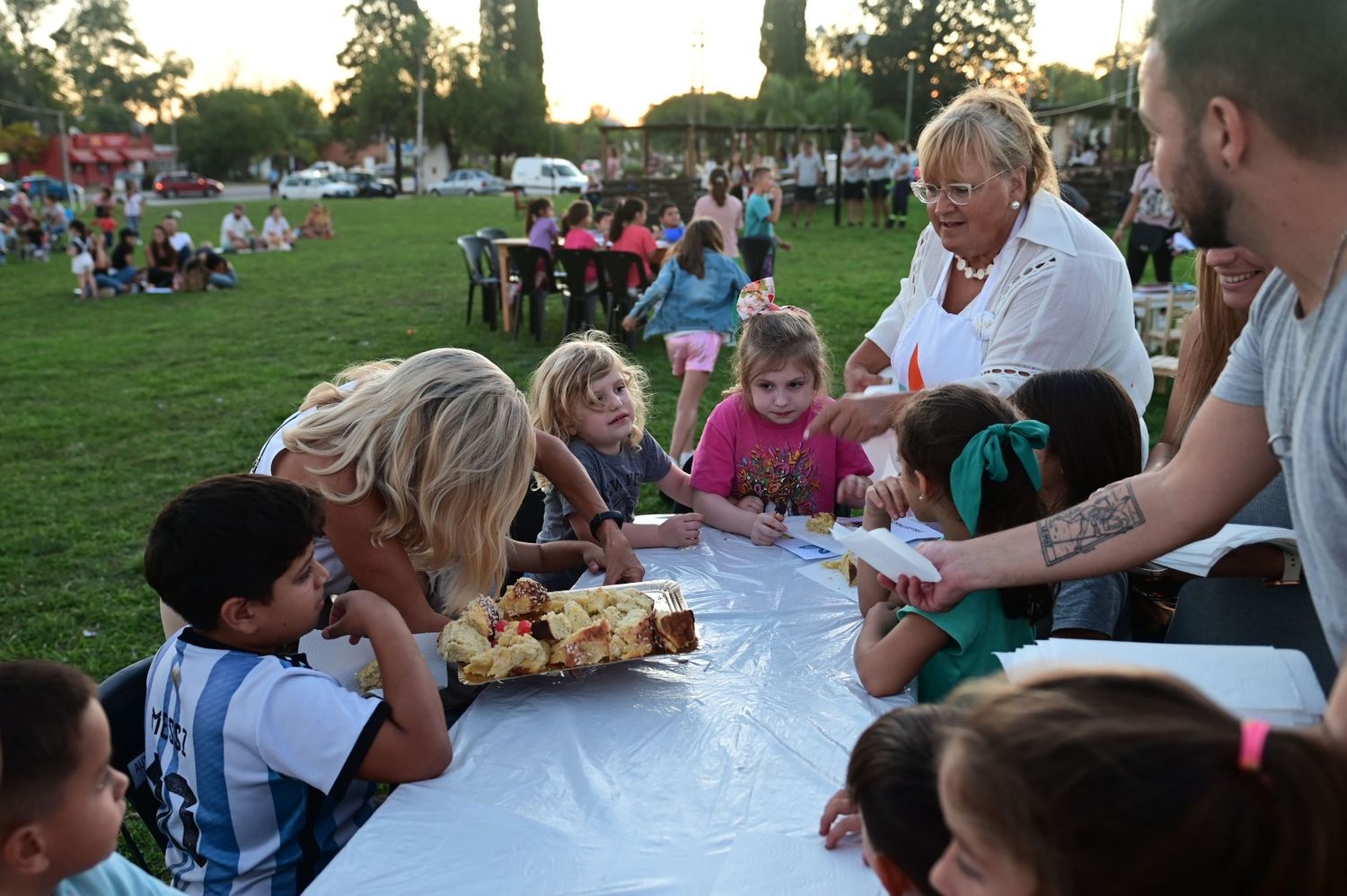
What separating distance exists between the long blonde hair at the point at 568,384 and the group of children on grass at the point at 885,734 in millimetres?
46

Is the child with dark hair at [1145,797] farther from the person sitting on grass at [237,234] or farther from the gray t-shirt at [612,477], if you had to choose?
the person sitting on grass at [237,234]

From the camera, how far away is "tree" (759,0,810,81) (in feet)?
213

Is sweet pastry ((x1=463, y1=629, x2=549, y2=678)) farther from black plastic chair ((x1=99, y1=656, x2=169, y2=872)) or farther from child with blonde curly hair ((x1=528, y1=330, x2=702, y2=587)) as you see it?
child with blonde curly hair ((x1=528, y1=330, x2=702, y2=587))

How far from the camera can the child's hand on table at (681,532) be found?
3.31m

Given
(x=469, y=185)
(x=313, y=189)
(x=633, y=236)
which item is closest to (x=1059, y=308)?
(x=633, y=236)

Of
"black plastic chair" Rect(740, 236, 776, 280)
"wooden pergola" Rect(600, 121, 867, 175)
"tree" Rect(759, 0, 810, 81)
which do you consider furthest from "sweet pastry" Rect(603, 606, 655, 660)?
"tree" Rect(759, 0, 810, 81)

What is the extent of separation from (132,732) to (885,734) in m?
1.54

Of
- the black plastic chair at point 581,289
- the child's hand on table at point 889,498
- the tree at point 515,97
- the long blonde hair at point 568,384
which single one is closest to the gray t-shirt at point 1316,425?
the child's hand on table at point 889,498

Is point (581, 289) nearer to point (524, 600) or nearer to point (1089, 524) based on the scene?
point (524, 600)

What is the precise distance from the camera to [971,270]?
10.7ft

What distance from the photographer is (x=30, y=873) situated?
138cm

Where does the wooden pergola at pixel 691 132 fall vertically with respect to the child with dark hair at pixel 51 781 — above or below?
above

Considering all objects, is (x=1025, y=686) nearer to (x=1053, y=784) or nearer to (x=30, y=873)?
(x=1053, y=784)

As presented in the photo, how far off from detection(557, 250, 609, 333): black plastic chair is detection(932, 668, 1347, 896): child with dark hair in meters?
9.87
